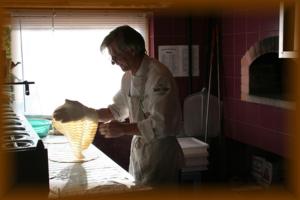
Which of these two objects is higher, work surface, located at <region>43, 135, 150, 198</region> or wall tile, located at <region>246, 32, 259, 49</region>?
wall tile, located at <region>246, 32, 259, 49</region>

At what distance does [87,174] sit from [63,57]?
3.52 ft

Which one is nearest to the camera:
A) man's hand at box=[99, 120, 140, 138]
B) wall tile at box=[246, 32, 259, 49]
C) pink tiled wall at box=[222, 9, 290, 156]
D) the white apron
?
man's hand at box=[99, 120, 140, 138]


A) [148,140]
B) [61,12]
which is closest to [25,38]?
[61,12]

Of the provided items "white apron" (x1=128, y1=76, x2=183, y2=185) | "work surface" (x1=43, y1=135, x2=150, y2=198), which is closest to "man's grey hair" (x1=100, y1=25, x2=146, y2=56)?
"white apron" (x1=128, y1=76, x2=183, y2=185)

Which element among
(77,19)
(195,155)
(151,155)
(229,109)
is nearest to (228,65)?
(229,109)

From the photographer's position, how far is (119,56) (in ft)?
3.33

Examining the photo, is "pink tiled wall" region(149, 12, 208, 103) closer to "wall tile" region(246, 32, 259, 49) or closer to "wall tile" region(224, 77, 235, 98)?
"wall tile" region(224, 77, 235, 98)

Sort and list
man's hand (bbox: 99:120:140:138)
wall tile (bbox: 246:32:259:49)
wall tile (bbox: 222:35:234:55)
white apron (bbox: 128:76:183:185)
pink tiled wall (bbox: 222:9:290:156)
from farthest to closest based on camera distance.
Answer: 1. wall tile (bbox: 222:35:234:55)
2. wall tile (bbox: 246:32:259:49)
3. pink tiled wall (bbox: 222:9:290:156)
4. white apron (bbox: 128:76:183:185)
5. man's hand (bbox: 99:120:140:138)

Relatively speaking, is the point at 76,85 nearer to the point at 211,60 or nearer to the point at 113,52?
the point at 211,60

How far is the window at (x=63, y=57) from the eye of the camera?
1838 millimetres

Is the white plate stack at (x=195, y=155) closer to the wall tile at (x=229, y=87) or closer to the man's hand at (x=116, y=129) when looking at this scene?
the wall tile at (x=229, y=87)

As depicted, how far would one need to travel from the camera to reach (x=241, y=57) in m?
1.94

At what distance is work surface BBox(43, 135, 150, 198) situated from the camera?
0.80m

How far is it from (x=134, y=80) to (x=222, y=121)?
3.76ft
